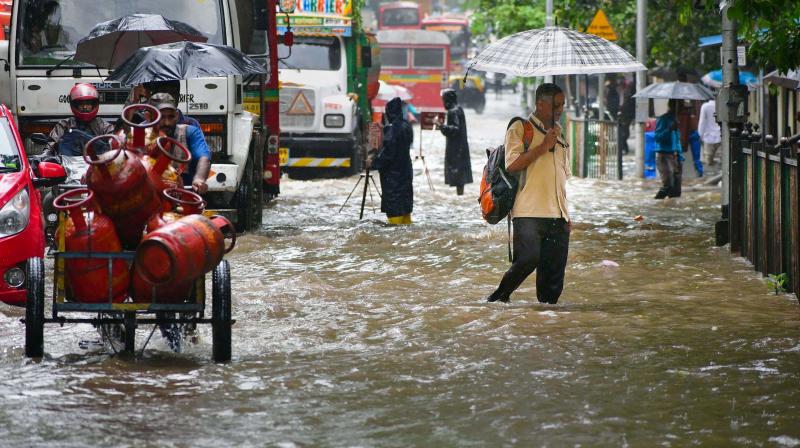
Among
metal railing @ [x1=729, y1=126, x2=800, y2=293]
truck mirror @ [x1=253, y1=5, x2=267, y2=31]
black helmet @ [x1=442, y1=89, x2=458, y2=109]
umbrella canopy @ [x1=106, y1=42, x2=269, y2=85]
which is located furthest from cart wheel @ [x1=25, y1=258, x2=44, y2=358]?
black helmet @ [x1=442, y1=89, x2=458, y2=109]

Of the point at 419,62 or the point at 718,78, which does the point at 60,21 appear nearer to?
the point at 718,78

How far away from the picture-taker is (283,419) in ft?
21.9

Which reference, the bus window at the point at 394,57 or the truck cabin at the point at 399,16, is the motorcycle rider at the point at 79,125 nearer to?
the bus window at the point at 394,57

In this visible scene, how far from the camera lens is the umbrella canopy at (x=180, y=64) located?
11344mm

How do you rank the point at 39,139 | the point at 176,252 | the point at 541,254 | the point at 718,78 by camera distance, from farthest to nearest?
the point at 718,78 → the point at 39,139 → the point at 541,254 → the point at 176,252

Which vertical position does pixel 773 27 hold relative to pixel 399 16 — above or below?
below

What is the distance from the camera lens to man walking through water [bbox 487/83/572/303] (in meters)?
9.55

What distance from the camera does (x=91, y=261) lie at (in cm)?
757

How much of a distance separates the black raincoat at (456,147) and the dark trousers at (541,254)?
10813 mm

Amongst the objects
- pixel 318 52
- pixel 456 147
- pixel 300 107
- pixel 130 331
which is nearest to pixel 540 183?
pixel 130 331

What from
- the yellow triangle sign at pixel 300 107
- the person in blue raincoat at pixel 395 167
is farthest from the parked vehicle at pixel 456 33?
the person in blue raincoat at pixel 395 167

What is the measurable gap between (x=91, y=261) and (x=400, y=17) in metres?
57.2

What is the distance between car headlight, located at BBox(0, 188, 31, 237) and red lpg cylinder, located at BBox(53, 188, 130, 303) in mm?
1931

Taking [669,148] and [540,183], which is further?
[669,148]
